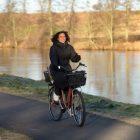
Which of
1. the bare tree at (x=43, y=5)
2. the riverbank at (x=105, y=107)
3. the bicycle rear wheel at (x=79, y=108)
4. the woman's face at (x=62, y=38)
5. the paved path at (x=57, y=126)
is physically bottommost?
the riverbank at (x=105, y=107)

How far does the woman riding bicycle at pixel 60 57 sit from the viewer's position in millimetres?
10031

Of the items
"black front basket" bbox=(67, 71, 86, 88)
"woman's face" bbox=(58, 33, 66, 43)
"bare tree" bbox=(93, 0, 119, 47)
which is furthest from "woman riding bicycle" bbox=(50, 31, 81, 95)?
"bare tree" bbox=(93, 0, 119, 47)

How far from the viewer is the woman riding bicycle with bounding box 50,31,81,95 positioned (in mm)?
10031

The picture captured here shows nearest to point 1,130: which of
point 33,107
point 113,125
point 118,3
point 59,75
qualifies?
point 59,75

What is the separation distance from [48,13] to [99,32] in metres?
8.06

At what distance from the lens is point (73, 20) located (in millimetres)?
73812

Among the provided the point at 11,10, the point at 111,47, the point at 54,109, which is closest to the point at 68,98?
the point at 54,109

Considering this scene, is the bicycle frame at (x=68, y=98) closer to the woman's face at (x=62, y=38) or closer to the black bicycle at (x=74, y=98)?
the black bicycle at (x=74, y=98)

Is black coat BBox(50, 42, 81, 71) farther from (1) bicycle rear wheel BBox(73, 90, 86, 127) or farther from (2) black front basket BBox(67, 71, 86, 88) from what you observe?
(1) bicycle rear wheel BBox(73, 90, 86, 127)

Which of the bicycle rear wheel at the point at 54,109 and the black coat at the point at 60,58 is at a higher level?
the black coat at the point at 60,58

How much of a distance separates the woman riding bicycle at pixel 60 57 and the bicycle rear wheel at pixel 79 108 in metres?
0.33

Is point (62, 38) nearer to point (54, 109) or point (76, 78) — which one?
point (76, 78)

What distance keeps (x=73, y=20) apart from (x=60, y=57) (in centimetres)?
6408

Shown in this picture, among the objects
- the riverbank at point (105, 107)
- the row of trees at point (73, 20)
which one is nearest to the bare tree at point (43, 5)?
the row of trees at point (73, 20)
